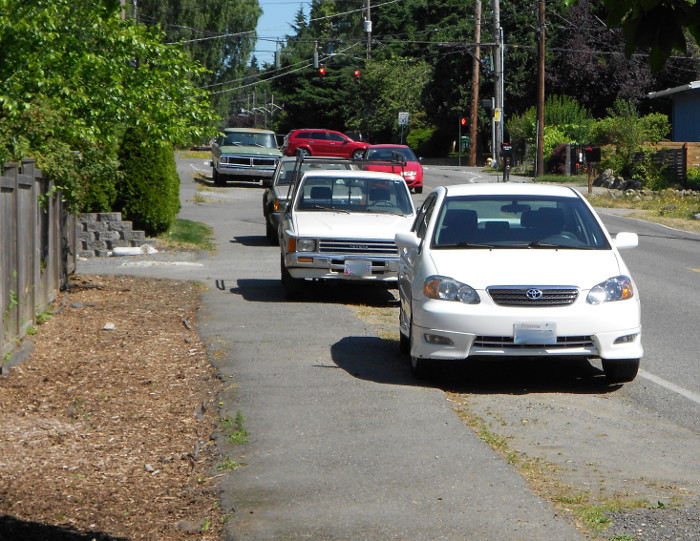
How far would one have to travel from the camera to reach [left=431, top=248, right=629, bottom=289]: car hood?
27.6 ft

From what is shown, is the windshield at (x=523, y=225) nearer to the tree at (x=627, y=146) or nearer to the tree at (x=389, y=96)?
the tree at (x=627, y=146)

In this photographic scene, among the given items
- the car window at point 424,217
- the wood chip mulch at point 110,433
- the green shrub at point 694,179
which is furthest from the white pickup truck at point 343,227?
the green shrub at point 694,179

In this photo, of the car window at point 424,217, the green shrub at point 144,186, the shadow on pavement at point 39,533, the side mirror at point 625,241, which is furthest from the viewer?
the green shrub at point 144,186

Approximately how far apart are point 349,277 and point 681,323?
3.95 meters

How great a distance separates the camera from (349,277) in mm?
13219

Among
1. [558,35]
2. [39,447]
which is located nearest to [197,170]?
[558,35]

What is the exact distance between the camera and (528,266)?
8.59 meters

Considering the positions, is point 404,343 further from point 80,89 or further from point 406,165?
point 406,165

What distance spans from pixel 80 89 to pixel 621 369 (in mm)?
7381

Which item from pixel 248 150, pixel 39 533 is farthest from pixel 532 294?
pixel 248 150

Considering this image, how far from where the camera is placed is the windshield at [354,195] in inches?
567

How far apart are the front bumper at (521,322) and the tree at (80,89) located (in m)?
5.20

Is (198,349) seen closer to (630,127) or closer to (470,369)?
(470,369)

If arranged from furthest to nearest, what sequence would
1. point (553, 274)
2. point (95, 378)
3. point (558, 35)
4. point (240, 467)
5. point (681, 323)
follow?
1. point (558, 35)
2. point (681, 323)
3. point (95, 378)
4. point (553, 274)
5. point (240, 467)
